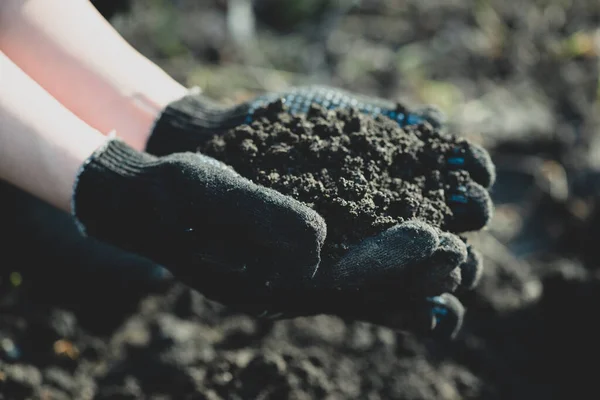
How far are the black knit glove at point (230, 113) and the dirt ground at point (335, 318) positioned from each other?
0.53 meters

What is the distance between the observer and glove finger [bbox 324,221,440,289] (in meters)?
1.23

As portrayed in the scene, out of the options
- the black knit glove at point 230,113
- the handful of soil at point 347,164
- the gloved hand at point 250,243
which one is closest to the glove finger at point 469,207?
the handful of soil at point 347,164

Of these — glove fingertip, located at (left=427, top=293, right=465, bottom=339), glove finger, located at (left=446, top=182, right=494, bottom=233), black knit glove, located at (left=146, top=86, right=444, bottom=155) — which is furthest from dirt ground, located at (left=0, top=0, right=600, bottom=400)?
glove finger, located at (left=446, top=182, right=494, bottom=233)

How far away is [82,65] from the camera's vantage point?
170 centimetres

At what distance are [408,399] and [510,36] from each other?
2621 mm

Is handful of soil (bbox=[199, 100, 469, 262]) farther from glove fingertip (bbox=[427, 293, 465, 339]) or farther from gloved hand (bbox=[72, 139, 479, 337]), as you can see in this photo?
glove fingertip (bbox=[427, 293, 465, 339])

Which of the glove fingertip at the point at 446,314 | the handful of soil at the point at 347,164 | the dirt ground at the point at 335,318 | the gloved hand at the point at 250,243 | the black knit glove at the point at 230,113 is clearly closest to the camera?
the gloved hand at the point at 250,243

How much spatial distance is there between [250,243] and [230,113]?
1.86 feet

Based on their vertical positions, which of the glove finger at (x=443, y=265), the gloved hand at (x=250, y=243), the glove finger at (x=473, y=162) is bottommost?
the gloved hand at (x=250, y=243)

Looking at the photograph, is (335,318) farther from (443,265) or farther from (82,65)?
(82,65)

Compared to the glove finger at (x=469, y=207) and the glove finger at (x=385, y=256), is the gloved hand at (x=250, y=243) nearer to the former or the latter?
the glove finger at (x=385, y=256)

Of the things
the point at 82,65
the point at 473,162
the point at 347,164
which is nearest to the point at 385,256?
the point at 347,164

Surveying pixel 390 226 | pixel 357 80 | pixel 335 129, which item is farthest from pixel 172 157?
pixel 357 80

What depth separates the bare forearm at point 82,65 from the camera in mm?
1693
